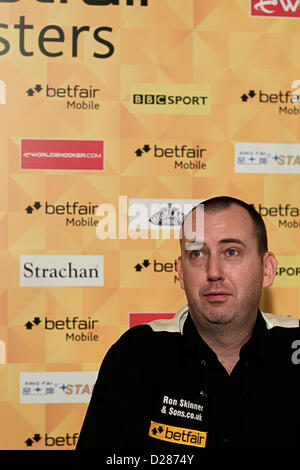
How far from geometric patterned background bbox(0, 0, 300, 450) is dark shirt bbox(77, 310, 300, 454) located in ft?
1.99

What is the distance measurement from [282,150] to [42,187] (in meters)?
1.03

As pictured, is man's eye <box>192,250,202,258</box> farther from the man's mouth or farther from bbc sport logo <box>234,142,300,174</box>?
bbc sport logo <box>234,142,300,174</box>

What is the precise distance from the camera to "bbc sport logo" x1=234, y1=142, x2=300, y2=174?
6.91ft

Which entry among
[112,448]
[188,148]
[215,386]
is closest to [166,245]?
[188,148]

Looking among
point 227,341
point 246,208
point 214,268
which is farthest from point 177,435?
point 246,208

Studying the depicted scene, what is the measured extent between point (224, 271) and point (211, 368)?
28 centimetres

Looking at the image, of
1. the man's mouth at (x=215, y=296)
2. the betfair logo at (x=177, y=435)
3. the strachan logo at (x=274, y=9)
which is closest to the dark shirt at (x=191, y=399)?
the betfair logo at (x=177, y=435)

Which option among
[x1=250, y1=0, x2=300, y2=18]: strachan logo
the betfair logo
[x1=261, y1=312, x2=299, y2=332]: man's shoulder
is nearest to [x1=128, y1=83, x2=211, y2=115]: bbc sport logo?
[x1=250, y1=0, x2=300, y2=18]: strachan logo

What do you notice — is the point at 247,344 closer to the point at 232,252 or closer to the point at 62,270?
the point at 232,252

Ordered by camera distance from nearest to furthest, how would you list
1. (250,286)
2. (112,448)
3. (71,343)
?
1. (112,448)
2. (250,286)
3. (71,343)

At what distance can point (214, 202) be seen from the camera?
5.08 ft

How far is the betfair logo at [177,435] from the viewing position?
1358mm

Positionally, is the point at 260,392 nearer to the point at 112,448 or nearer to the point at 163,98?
the point at 112,448

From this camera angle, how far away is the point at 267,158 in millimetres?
2115
